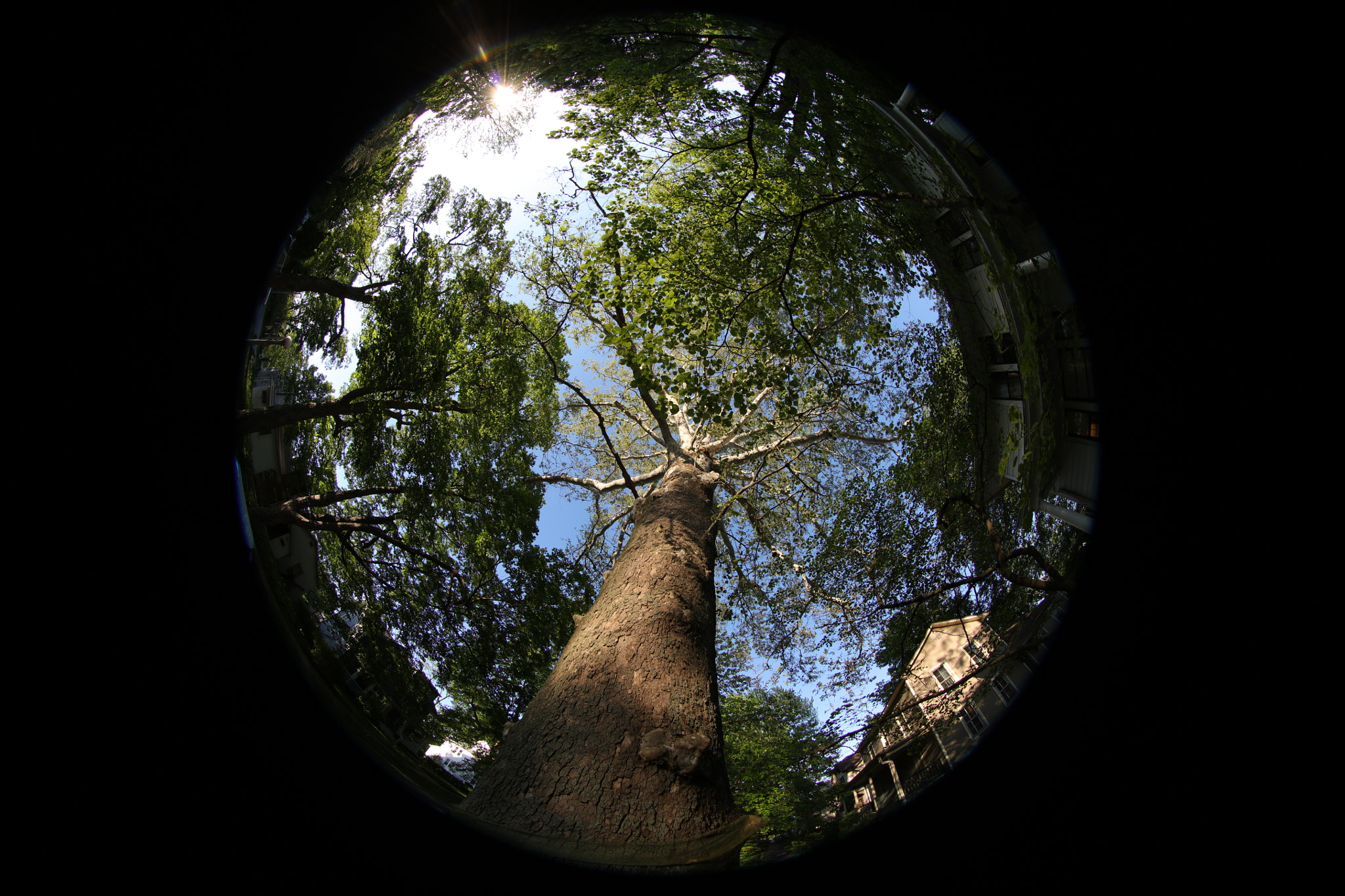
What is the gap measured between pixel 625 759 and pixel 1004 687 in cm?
150

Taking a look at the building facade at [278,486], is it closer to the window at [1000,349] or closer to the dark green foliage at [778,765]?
the dark green foliage at [778,765]

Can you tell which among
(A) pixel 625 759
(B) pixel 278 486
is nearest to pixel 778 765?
(A) pixel 625 759

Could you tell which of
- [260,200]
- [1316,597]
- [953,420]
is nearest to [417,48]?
[260,200]

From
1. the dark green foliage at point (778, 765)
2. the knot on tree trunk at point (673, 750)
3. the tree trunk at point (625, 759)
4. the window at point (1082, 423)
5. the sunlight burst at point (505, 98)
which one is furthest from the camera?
the sunlight burst at point (505, 98)

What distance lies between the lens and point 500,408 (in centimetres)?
206

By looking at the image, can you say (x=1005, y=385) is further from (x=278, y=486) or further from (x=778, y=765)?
(x=278, y=486)

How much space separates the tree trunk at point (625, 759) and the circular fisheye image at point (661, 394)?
11 millimetres

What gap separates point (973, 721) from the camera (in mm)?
1804

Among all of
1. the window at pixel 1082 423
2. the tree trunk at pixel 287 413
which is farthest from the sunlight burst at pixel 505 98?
the window at pixel 1082 423

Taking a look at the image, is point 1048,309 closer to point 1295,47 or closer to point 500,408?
point 1295,47

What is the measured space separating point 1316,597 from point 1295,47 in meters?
1.53

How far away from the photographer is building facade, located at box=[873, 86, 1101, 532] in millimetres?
1582

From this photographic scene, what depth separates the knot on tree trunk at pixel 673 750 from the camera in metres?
1.42

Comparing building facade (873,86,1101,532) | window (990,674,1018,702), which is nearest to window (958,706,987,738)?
window (990,674,1018,702)
